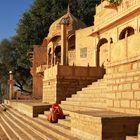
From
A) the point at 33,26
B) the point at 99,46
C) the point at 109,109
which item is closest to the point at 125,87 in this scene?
the point at 109,109

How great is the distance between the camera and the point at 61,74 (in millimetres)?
15742

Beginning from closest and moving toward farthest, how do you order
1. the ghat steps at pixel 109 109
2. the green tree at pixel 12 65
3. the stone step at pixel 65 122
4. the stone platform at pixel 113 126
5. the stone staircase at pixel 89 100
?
the stone platform at pixel 113 126 → the ghat steps at pixel 109 109 → the stone step at pixel 65 122 → the stone staircase at pixel 89 100 → the green tree at pixel 12 65

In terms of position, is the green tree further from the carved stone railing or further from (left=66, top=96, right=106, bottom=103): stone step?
(left=66, top=96, right=106, bottom=103): stone step

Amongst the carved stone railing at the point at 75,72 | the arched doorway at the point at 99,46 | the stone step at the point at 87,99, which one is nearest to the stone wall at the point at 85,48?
the arched doorway at the point at 99,46

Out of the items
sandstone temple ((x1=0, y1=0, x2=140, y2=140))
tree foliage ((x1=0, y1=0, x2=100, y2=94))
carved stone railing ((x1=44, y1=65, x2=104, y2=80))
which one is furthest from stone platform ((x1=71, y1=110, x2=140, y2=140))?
tree foliage ((x1=0, y1=0, x2=100, y2=94))

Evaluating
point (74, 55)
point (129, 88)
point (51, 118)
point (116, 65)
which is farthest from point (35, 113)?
point (74, 55)

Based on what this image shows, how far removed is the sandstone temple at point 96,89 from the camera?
285 inches

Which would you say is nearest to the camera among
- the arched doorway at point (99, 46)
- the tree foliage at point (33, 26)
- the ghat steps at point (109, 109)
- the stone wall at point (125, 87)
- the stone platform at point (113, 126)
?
the stone platform at point (113, 126)

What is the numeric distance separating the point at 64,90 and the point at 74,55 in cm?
1327

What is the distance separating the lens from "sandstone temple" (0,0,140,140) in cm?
723

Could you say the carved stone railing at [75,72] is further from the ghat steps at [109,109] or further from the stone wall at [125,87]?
Result: the stone wall at [125,87]

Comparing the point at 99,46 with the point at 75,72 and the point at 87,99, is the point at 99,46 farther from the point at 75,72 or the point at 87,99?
the point at 87,99

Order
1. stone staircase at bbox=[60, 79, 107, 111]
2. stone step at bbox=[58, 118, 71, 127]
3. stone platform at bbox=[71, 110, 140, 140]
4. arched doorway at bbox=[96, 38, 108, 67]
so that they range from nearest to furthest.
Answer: stone platform at bbox=[71, 110, 140, 140], stone step at bbox=[58, 118, 71, 127], stone staircase at bbox=[60, 79, 107, 111], arched doorway at bbox=[96, 38, 108, 67]

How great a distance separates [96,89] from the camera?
515 inches
